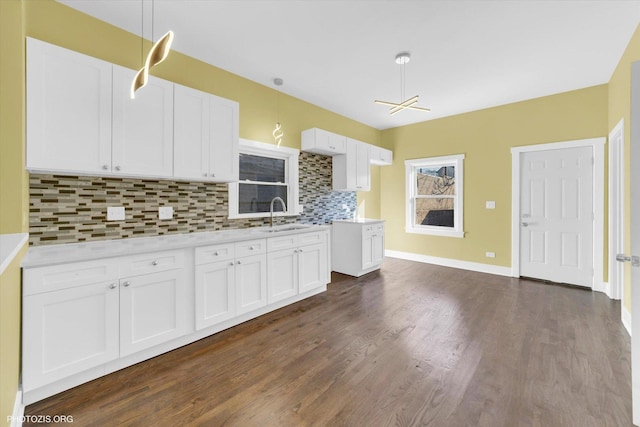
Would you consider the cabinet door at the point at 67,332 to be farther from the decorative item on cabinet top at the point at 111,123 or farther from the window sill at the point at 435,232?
the window sill at the point at 435,232

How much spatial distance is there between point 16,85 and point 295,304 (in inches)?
116

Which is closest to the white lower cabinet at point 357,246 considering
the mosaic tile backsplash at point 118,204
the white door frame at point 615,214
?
the mosaic tile backsplash at point 118,204

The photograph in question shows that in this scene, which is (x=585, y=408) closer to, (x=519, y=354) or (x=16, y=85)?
(x=519, y=354)

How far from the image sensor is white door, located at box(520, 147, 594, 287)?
3867 mm

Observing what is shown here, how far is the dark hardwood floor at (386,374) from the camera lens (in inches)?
62.7

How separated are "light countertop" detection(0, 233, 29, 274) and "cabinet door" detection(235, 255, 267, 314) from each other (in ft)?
4.85

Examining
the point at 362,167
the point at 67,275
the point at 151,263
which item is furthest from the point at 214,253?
the point at 362,167

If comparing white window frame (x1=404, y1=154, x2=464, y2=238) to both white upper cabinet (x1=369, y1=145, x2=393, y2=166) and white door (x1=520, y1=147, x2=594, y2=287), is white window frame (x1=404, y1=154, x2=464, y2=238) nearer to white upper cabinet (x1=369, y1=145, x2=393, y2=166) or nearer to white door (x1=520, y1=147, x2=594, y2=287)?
white upper cabinet (x1=369, y1=145, x2=393, y2=166)

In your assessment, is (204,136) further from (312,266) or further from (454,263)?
(454,263)

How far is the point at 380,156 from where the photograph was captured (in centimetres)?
546

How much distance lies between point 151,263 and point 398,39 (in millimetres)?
3065

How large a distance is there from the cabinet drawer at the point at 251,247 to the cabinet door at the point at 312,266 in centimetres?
55

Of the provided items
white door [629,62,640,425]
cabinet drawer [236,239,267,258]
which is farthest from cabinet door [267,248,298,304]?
white door [629,62,640,425]

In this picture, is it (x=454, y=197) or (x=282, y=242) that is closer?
(x=282, y=242)
